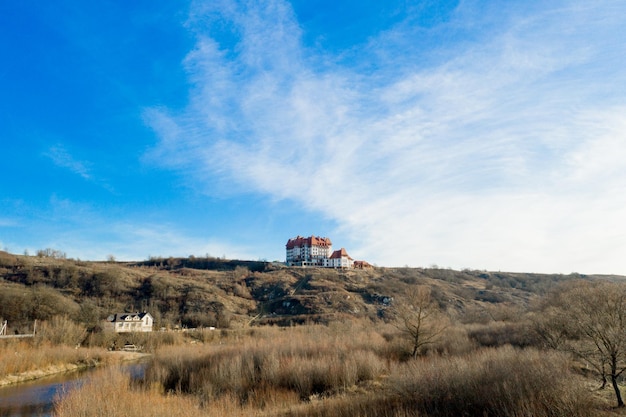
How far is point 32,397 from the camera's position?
25.8 meters

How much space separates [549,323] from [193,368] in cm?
2964

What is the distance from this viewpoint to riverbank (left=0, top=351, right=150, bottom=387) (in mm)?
31448

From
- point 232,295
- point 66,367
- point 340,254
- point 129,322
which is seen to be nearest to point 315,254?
point 340,254

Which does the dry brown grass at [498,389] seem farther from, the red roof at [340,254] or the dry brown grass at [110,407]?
the red roof at [340,254]

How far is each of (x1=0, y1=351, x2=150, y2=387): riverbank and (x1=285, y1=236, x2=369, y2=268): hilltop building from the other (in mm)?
86984

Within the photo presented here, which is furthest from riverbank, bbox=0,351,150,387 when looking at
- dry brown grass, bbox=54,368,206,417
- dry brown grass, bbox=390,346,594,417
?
dry brown grass, bbox=390,346,594,417

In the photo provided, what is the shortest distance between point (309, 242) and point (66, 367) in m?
104

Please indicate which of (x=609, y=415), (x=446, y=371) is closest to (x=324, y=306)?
(x=446, y=371)

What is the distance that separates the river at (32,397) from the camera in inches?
856

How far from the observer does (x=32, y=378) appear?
33.5 m

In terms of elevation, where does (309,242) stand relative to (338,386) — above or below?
above

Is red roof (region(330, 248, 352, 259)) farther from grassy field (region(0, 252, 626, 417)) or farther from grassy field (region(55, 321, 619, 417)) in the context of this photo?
grassy field (region(55, 321, 619, 417))

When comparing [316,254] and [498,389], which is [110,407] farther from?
[316,254]

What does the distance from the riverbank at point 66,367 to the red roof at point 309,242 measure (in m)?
91.3
